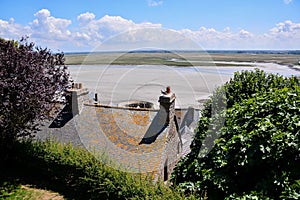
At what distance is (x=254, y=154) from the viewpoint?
18.4 feet

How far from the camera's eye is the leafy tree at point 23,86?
8.86 m

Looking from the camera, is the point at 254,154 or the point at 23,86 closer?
the point at 254,154

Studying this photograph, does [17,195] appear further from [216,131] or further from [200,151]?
[216,131]

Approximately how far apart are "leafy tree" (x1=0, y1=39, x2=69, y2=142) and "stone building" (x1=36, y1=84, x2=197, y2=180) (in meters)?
1.65

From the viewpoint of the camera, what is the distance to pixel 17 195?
9.13 m

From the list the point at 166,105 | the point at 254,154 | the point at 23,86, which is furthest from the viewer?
the point at 166,105

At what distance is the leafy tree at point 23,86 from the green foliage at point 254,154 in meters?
6.07

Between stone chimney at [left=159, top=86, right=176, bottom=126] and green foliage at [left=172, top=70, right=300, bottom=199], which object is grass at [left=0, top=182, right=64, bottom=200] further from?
stone chimney at [left=159, top=86, right=176, bottom=126]

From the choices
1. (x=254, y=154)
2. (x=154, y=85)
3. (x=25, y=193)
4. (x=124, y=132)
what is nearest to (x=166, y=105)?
(x=124, y=132)

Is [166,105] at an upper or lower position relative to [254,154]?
upper

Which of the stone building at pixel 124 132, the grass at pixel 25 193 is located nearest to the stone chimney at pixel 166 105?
the stone building at pixel 124 132

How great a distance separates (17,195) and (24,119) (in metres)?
2.83

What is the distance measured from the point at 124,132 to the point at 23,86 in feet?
14.4

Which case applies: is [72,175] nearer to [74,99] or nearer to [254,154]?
[74,99]
